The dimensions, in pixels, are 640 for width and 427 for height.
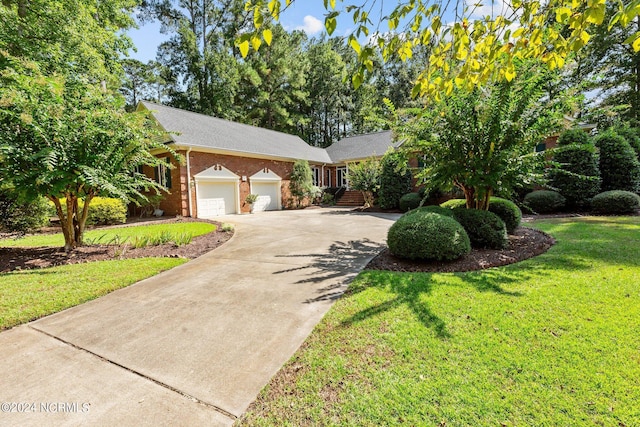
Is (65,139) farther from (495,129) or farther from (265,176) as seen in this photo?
(265,176)

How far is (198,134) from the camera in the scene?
49.3ft

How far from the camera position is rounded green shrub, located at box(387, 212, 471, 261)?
5027mm

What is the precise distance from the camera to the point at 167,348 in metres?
2.87

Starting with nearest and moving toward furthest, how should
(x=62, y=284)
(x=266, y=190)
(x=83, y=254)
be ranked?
1. (x=62, y=284)
2. (x=83, y=254)
3. (x=266, y=190)

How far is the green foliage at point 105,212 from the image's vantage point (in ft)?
37.3

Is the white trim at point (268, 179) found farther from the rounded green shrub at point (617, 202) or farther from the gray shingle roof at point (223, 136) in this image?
the rounded green shrub at point (617, 202)

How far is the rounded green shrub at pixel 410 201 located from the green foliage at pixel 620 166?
7.52m

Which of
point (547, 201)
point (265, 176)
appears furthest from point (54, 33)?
point (547, 201)

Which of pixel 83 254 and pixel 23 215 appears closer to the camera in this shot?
pixel 83 254

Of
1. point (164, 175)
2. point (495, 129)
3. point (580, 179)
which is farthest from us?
point (164, 175)

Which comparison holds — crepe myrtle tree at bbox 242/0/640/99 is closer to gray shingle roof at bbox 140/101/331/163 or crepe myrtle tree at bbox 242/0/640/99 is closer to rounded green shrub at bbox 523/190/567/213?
gray shingle roof at bbox 140/101/331/163

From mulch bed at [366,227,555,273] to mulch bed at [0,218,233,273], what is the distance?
434 centimetres

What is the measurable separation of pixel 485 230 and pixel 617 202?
857 cm

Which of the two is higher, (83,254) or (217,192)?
(217,192)
